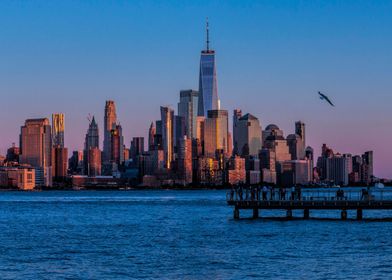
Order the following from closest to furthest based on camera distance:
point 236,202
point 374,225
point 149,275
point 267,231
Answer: point 149,275, point 267,231, point 374,225, point 236,202

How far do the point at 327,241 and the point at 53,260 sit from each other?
76.0 ft

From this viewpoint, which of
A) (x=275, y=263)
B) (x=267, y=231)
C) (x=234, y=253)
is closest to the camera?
(x=275, y=263)

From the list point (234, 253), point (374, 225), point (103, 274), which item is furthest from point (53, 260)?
A: point (374, 225)

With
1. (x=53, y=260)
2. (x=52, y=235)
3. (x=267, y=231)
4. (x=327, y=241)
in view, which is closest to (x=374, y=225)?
(x=267, y=231)

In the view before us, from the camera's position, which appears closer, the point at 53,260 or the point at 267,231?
the point at 53,260

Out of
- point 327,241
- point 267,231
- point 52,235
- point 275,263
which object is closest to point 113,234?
point 52,235

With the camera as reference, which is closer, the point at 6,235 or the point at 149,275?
the point at 149,275

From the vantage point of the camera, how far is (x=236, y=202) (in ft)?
316

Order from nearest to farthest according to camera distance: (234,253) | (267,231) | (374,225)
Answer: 1. (234,253)
2. (267,231)
3. (374,225)

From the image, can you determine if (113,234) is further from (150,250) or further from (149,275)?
(149,275)

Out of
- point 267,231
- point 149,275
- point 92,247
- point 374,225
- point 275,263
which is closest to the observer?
point 149,275

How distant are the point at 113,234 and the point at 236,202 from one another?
1857cm

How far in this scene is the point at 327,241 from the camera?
226 feet

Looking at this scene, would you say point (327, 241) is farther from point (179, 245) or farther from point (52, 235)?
point (52, 235)
